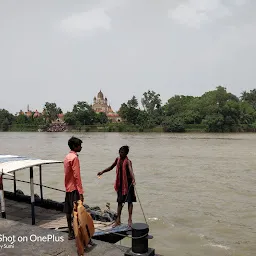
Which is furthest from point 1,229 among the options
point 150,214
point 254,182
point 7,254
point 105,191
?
point 254,182

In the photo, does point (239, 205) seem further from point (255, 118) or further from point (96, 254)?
point (255, 118)

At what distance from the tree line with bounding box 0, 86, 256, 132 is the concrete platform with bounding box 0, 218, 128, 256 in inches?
2643

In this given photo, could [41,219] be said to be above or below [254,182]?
above

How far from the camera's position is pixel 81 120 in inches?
3728

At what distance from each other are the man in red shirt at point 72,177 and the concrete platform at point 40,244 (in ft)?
0.88

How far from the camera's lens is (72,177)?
4.86 metres

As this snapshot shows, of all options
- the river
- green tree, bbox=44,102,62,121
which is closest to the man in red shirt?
the river

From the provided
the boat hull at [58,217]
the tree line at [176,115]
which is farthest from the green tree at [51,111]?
the boat hull at [58,217]

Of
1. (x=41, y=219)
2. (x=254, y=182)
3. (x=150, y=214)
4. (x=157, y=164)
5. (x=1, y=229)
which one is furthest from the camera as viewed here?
(x=157, y=164)

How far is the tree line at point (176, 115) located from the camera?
2844 inches

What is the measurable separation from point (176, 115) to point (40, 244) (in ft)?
254

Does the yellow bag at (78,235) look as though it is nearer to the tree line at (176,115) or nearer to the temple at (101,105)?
the tree line at (176,115)

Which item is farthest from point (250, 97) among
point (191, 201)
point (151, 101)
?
point (191, 201)

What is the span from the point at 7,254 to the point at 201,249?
196 inches
